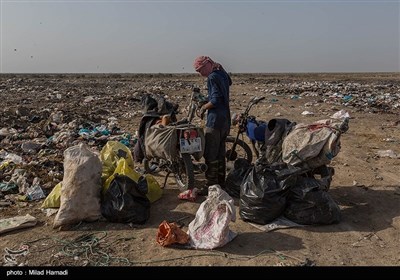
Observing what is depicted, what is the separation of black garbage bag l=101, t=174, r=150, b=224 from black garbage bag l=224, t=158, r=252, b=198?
1.28 m

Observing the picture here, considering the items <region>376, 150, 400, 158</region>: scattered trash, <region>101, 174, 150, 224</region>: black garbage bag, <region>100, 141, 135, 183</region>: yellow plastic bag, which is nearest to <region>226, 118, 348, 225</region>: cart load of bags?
<region>101, 174, 150, 224</region>: black garbage bag

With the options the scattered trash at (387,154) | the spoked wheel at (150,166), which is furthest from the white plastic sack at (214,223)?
the scattered trash at (387,154)

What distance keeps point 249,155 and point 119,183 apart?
240cm

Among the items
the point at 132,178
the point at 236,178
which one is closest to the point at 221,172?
the point at 236,178

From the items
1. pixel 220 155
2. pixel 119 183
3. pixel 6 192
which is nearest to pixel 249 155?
pixel 220 155

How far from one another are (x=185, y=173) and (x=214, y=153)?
50 centimetres

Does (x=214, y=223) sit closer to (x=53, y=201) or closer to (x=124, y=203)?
(x=124, y=203)

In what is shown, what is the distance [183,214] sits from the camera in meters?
4.66

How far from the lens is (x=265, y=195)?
422 centimetres

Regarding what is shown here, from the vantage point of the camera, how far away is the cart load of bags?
167 inches

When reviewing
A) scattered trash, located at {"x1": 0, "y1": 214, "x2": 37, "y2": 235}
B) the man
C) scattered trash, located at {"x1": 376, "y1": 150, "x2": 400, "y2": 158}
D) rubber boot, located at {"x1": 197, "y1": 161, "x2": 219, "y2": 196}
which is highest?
the man

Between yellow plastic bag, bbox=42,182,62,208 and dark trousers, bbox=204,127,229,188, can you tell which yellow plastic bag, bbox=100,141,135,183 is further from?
dark trousers, bbox=204,127,229,188

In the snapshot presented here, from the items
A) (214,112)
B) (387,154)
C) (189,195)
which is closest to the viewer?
(189,195)
